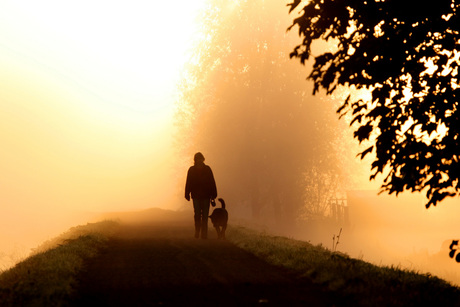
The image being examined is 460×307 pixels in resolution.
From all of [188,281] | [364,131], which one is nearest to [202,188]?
[188,281]

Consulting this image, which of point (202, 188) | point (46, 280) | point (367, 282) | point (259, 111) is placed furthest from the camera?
point (259, 111)

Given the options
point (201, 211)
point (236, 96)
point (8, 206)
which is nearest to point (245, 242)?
point (201, 211)

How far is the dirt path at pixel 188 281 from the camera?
9.05 metres

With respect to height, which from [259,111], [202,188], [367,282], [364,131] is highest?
[259,111]

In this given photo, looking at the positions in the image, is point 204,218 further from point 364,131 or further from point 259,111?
point 259,111

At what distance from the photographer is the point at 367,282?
9.90 m

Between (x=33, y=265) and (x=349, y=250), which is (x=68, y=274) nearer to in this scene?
(x=33, y=265)

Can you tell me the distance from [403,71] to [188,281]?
459 centimetres

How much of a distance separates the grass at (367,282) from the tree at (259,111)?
2415 centimetres

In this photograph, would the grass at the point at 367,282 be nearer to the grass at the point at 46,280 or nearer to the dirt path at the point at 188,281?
the dirt path at the point at 188,281

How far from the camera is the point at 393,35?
916 cm

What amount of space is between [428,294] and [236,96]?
97.3ft

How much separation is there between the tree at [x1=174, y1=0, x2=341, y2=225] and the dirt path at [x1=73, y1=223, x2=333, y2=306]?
2274cm

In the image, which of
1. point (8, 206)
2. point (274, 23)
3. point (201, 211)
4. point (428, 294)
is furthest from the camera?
point (8, 206)
